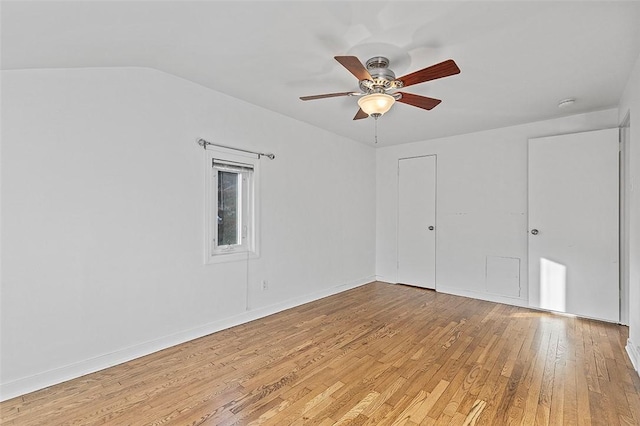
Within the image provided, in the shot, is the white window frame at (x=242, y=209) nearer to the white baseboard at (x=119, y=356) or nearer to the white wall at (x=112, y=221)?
the white wall at (x=112, y=221)

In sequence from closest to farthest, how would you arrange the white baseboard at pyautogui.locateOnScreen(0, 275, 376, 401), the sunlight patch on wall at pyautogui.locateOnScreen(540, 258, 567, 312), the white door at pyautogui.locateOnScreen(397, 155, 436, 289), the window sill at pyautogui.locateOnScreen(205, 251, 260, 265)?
the white baseboard at pyautogui.locateOnScreen(0, 275, 376, 401)
the window sill at pyautogui.locateOnScreen(205, 251, 260, 265)
the sunlight patch on wall at pyautogui.locateOnScreen(540, 258, 567, 312)
the white door at pyautogui.locateOnScreen(397, 155, 436, 289)

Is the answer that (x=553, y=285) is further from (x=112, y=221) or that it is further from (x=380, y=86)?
(x=112, y=221)

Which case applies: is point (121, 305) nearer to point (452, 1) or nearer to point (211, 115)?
point (211, 115)

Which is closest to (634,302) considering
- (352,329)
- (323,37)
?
(352,329)

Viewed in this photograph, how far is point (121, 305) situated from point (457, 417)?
2630mm

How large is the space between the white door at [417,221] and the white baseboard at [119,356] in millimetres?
2311

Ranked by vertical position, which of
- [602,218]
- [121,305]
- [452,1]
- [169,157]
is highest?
[452,1]

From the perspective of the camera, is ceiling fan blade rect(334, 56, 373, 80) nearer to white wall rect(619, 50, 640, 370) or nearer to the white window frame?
the white window frame

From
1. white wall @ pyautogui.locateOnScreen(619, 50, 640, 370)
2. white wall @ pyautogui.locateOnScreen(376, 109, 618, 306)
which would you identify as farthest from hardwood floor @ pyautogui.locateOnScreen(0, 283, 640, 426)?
white wall @ pyautogui.locateOnScreen(376, 109, 618, 306)

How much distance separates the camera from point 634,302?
2562mm

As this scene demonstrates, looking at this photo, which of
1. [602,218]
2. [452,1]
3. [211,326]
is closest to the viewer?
[452,1]

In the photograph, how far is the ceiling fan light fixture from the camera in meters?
2.42

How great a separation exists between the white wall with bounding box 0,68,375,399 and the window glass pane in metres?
0.29

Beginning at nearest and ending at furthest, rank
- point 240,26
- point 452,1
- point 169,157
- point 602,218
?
1. point 452,1
2. point 240,26
3. point 169,157
4. point 602,218
